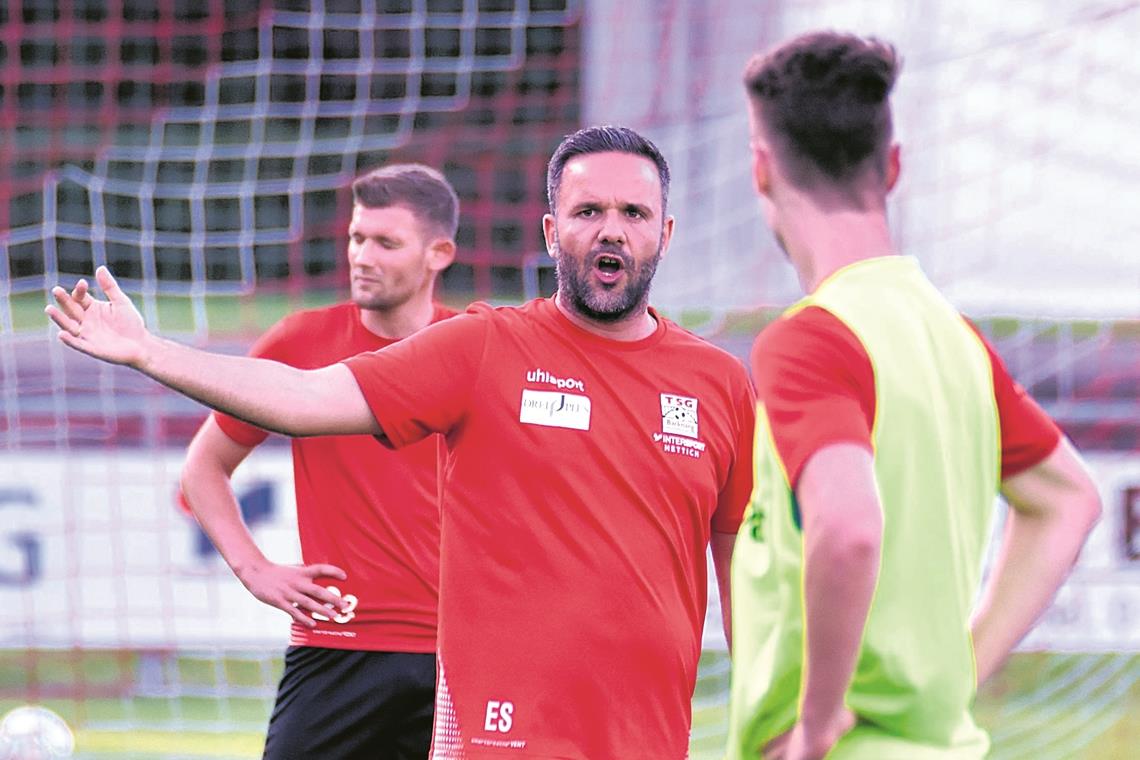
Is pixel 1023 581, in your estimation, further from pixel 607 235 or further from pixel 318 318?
pixel 318 318

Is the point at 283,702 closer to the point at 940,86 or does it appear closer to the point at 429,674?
the point at 429,674

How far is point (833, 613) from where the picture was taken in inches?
88.0

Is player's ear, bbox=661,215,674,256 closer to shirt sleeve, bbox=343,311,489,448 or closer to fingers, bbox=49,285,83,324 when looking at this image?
shirt sleeve, bbox=343,311,489,448

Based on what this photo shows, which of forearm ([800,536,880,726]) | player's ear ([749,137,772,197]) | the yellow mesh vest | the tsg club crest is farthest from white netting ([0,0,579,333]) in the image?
forearm ([800,536,880,726])

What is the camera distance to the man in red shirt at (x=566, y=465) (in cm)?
335

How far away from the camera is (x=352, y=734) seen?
4.58 meters

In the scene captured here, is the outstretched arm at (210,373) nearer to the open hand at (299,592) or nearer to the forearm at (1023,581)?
the open hand at (299,592)

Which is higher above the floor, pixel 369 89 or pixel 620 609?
pixel 369 89

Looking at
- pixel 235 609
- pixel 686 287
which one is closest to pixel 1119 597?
pixel 686 287

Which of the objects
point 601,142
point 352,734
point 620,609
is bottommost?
point 352,734

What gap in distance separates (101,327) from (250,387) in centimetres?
28

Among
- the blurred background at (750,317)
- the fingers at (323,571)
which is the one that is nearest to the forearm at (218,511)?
the fingers at (323,571)

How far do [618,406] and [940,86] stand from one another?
4.40 meters

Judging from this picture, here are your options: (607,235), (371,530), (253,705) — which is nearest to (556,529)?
(607,235)
